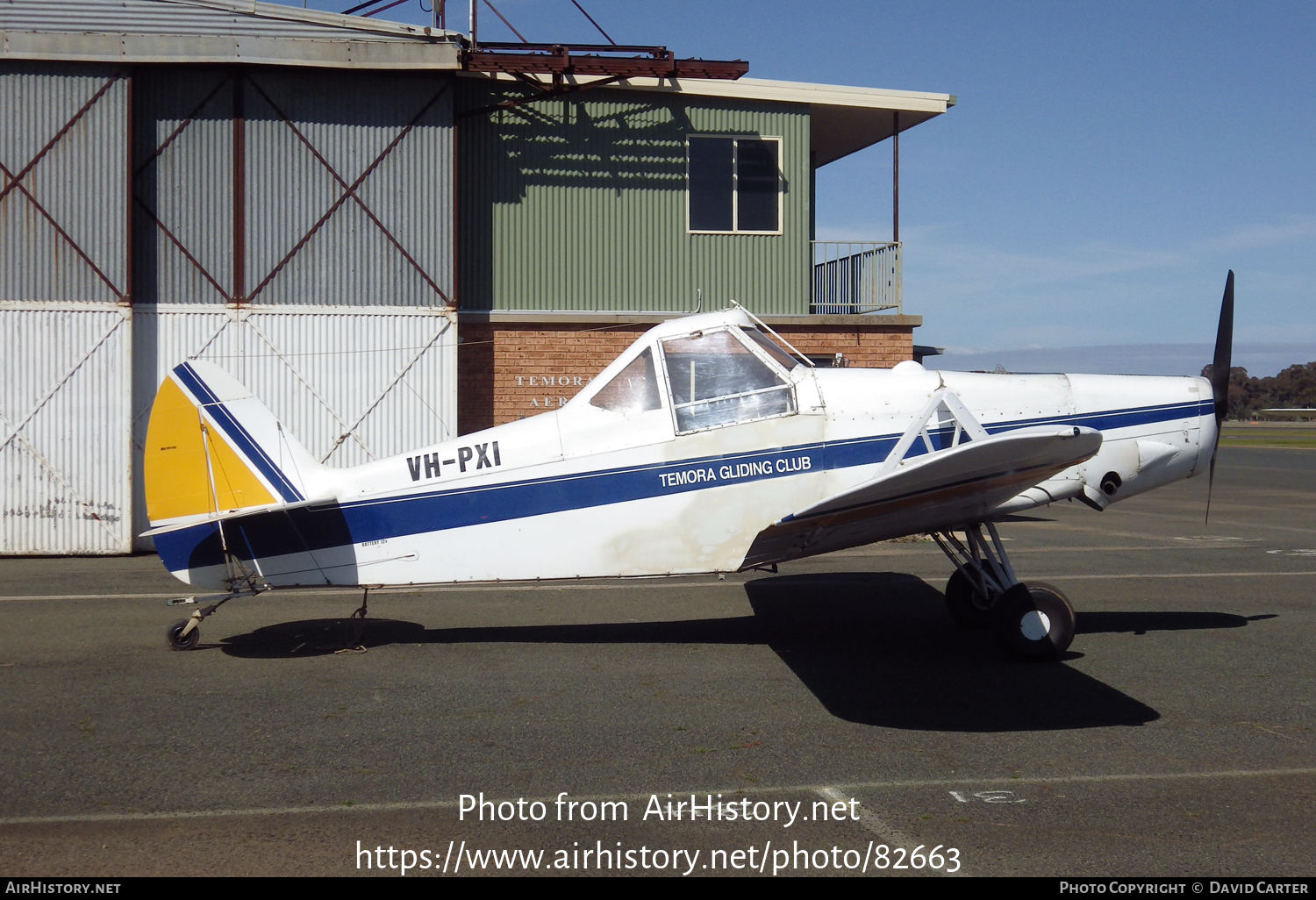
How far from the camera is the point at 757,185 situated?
1742 cm

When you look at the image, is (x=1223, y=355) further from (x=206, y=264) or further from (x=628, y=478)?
(x=206, y=264)

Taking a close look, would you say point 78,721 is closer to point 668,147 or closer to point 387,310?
point 387,310

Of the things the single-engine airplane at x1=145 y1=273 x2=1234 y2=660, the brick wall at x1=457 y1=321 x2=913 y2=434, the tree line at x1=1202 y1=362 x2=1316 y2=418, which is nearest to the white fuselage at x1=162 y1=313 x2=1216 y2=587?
the single-engine airplane at x1=145 y1=273 x2=1234 y2=660

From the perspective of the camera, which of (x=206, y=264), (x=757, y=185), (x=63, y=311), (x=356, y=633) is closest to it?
(x=356, y=633)

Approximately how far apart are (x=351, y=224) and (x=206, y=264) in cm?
219

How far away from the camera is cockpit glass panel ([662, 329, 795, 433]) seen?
24.1ft

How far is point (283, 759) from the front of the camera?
17.3 feet

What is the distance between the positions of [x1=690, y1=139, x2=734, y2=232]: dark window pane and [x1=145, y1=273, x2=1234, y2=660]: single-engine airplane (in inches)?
402

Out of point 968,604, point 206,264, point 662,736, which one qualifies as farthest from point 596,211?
point 662,736

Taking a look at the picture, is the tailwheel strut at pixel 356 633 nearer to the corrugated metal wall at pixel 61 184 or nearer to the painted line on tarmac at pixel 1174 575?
the painted line on tarmac at pixel 1174 575

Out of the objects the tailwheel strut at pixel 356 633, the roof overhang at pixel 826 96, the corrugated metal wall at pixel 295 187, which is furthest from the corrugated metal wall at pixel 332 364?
the tailwheel strut at pixel 356 633

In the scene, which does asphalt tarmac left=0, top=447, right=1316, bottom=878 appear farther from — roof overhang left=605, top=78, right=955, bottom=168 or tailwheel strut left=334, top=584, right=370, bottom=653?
roof overhang left=605, top=78, right=955, bottom=168

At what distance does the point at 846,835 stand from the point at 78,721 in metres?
4.55

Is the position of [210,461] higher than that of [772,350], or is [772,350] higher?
[772,350]
